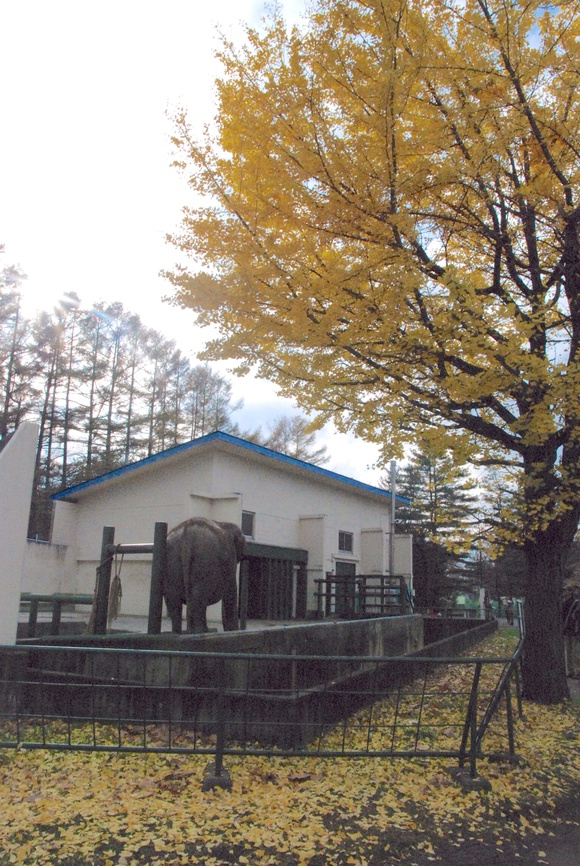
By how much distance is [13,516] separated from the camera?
241 inches

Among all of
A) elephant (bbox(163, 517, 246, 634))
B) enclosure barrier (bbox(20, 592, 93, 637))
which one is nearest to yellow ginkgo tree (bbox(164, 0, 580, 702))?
elephant (bbox(163, 517, 246, 634))

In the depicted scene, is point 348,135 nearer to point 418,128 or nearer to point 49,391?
point 418,128

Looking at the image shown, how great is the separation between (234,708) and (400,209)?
5.39 metres

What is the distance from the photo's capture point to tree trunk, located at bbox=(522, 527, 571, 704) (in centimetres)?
827

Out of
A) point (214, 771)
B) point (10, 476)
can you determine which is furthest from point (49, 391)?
point (214, 771)

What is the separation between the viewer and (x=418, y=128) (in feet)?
22.4

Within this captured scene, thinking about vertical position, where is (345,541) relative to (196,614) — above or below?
above

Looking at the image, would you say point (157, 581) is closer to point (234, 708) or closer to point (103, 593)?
point (103, 593)

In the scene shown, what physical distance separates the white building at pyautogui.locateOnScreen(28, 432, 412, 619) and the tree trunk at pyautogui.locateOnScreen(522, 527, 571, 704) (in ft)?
27.4

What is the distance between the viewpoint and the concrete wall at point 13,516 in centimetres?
596

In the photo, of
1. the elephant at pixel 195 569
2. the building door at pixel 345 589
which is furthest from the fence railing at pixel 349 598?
the elephant at pixel 195 569

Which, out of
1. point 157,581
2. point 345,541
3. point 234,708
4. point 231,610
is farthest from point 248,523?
point 234,708

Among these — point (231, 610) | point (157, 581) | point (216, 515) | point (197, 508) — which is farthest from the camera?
point (216, 515)

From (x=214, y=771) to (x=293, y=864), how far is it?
4.26ft
